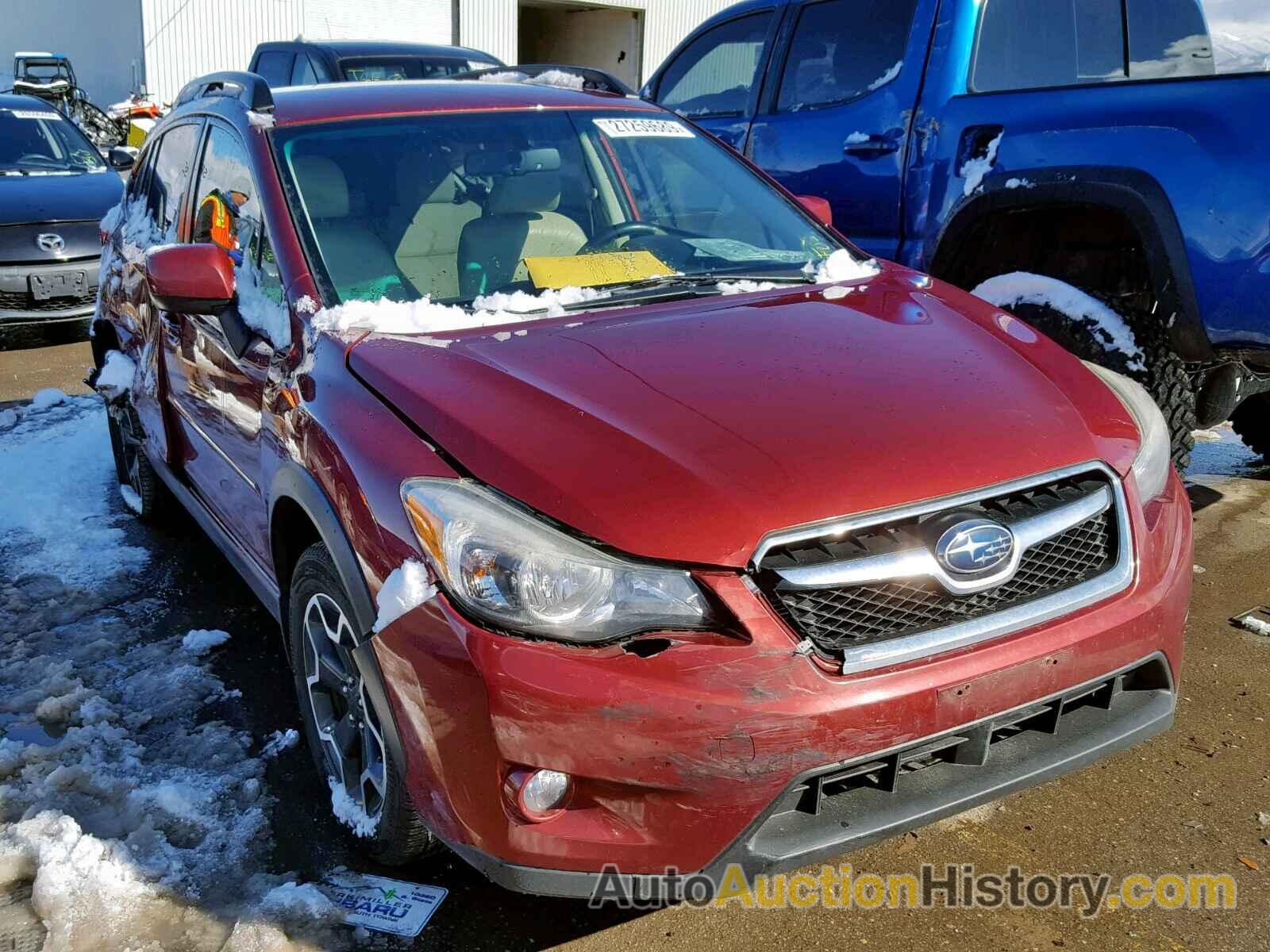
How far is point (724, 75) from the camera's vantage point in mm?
6027

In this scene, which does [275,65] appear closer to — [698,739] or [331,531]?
[331,531]

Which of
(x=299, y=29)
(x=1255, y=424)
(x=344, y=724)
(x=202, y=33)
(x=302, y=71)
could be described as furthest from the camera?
(x=299, y=29)

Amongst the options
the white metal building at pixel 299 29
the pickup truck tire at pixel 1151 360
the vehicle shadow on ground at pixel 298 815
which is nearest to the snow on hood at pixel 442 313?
the vehicle shadow on ground at pixel 298 815

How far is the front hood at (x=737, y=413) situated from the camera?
2.00 meters

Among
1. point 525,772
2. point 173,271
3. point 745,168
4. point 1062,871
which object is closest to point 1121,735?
point 1062,871

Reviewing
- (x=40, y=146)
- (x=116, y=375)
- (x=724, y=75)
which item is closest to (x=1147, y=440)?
(x=116, y=375)

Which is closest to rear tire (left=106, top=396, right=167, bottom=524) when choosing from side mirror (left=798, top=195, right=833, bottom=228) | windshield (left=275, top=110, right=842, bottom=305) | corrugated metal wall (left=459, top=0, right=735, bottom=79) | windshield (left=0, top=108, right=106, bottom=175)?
windshield (left=275, top=110, right=842, bottom=305)

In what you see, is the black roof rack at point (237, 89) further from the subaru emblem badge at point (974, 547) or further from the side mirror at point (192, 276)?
the subaru emblem badge at point (974, 547)

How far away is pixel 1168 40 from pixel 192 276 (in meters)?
3.64

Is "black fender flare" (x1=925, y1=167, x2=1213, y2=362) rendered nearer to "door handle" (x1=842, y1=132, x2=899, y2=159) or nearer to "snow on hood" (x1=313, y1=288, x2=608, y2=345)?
"door handle" (x1=842, y1=132, x2=899, y2=159)

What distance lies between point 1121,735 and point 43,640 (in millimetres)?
3228

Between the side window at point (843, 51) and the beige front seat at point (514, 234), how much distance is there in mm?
2220

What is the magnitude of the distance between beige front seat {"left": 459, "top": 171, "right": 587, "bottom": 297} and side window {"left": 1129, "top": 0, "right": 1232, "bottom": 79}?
2.21 metres

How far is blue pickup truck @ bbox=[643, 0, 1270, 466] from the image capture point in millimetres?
3490
